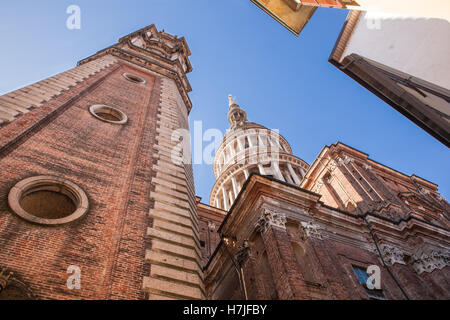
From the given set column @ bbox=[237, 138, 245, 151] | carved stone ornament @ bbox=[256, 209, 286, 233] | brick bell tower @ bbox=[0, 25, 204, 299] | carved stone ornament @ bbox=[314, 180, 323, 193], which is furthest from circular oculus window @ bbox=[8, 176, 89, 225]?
column @ bbox=[237, 138, 245, 151]

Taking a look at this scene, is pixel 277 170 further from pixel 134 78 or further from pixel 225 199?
pixel 134 78

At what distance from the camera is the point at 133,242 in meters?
7.29

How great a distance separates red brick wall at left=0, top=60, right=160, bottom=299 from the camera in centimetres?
605

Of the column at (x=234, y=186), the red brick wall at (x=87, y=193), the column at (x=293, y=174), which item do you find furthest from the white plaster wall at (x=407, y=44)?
the column at (x=234, y=186)

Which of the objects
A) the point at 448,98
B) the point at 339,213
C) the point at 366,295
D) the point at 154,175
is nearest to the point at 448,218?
the point at 339,213

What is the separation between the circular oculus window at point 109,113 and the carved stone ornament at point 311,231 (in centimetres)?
860

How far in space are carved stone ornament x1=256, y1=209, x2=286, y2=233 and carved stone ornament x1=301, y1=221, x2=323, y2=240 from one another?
116cm

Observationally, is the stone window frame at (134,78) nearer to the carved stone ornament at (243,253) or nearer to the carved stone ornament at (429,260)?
the carved stone ornament at (243,253)

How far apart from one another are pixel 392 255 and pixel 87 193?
1342 cm

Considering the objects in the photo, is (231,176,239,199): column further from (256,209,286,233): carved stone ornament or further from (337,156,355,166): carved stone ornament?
(256,209,286,233): carved stone ornament

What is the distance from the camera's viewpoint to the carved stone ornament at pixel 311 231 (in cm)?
1268
